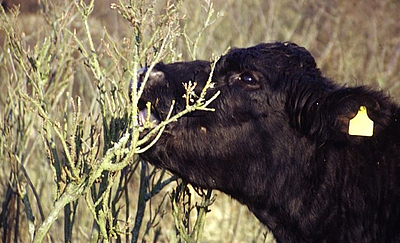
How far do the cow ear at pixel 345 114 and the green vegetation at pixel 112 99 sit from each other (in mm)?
610

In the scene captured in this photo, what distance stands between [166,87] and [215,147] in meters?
0.45

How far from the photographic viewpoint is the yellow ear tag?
404cm

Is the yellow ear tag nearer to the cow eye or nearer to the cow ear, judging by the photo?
the cow ear

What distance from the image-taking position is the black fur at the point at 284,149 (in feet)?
13.9

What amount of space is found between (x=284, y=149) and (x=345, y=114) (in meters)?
0.46

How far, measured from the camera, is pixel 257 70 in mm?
4484

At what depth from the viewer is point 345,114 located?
4.13 meters

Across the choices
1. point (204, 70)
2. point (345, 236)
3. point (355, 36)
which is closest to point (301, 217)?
point (345, 236)

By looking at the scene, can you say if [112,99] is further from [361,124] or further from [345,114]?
[361,124]

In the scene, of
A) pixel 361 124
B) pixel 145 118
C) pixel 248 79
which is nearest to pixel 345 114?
pixel 361 124

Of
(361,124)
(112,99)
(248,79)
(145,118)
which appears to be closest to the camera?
(361,124)

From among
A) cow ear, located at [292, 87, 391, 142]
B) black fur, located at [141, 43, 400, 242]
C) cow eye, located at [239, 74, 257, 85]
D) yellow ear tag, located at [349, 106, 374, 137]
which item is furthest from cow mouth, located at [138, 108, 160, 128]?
yellow ear tag, located at [349, 106, 374, 137]

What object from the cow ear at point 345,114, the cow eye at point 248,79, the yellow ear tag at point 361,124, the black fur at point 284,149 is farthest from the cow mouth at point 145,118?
the yellow ear tag at point 361,124

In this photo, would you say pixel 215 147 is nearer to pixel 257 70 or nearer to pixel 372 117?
pixel 257 70
